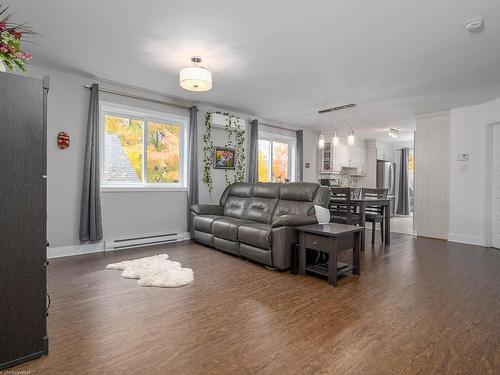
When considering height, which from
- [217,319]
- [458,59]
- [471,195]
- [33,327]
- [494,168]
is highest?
[458,59]

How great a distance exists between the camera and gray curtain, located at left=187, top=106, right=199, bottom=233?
5023 mm

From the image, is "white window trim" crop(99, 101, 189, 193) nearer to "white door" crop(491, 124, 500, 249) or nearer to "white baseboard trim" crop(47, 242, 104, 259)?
"white baseboard trim" crop(47, 242, 104, 259)

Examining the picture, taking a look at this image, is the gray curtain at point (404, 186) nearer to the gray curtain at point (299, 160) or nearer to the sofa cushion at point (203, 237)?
the gray curtain at point (299, 160)

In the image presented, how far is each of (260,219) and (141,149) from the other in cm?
237

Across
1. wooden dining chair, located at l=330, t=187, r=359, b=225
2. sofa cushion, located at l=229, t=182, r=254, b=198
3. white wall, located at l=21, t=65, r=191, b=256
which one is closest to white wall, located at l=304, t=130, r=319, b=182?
wooden dining chair, located at l=330, t=187, r=359, b=225

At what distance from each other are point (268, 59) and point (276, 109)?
7.64 ft

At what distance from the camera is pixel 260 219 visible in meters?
4.32

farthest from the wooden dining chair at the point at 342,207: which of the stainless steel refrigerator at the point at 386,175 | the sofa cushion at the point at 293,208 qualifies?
the stainless steel refrigerator at the point at 386,175

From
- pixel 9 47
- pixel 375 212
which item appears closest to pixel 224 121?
pixel 375 212

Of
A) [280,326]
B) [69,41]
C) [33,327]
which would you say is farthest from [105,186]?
[280,326]

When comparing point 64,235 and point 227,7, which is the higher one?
point 227,7

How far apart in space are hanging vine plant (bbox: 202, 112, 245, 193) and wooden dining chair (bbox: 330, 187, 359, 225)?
6.72 ft

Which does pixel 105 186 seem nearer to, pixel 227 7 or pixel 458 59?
pixel 227 7

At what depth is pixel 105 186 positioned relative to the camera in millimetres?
4238
